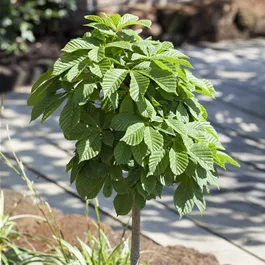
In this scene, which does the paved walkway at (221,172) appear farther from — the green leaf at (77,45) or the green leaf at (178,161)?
the green leaf at (77,45)

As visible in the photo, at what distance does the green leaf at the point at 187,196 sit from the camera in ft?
9.31

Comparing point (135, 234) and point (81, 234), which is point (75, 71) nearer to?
point (135, 234)

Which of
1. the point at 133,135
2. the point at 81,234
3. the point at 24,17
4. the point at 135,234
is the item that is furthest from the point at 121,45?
the point at 24,17

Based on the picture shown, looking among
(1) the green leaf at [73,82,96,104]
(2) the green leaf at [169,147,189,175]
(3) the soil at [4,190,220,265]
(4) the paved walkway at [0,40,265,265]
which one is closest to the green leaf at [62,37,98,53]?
(1) the green leaf at [73,82,96,104]

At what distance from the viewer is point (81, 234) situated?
13.9ft

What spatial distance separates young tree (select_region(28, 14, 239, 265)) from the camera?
2689 millimetres

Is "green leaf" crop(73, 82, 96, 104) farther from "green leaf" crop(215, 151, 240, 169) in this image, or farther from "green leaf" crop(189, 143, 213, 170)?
"green leaf" crop(215, 151, 240, 169)

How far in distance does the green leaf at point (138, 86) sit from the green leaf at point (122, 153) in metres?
0.20

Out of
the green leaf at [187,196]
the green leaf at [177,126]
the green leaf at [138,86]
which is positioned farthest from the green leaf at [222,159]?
the green leaf at [138,86]

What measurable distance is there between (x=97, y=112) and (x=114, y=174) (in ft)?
0.87

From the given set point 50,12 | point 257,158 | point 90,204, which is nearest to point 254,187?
point 257,158

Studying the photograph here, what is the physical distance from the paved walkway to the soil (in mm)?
290

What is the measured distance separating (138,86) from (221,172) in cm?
298

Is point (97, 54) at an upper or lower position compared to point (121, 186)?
upper
